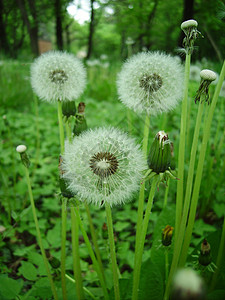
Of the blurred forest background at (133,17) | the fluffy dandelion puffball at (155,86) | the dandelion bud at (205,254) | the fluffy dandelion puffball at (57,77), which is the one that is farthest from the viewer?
the blurred forest background at (133,17)

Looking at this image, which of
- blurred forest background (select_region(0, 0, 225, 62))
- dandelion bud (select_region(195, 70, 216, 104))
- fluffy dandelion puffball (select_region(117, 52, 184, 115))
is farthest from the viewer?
blurred forest background (select_region(0, 0, 225, 62))

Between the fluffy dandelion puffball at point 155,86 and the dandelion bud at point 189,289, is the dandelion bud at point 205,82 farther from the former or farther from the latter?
the dandelion bud at point 189,289

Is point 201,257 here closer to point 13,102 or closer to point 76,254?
point 76,254

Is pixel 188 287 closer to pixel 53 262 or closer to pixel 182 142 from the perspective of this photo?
pixel 182 142

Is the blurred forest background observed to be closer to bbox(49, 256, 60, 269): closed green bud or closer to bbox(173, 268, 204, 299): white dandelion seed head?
bbox(173, 268, 204, 299): white dandelion seed head

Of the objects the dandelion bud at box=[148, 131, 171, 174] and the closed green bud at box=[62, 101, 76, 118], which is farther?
the closed green bud at box=[62, 101, 76, 118]

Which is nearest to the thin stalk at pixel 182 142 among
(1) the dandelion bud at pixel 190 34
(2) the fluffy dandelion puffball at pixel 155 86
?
(1) the dandelion bud at pixel 190 34

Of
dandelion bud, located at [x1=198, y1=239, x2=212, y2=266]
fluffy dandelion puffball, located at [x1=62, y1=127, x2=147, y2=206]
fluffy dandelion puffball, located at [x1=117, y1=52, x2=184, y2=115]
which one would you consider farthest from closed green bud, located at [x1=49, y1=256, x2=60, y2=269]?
fluffy dandelion puffball, located at [x1=117, y1=52, x2=184, y2=115]

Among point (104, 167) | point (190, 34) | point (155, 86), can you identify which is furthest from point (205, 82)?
point (104, 167)
